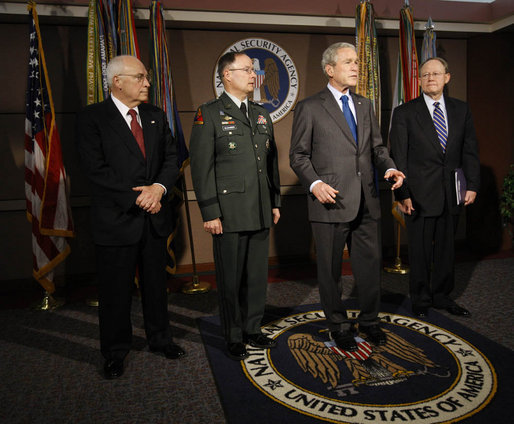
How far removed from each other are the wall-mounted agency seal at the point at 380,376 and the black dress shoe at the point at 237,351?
4cm

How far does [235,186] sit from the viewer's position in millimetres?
2260

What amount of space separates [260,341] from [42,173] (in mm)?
2205

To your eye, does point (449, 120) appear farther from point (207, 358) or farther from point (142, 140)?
point (207, 358)

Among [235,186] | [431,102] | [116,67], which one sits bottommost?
[235,186]

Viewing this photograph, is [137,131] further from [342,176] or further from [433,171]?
[433,171]

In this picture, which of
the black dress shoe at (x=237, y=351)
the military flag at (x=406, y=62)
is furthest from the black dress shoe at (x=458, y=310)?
the black dress shoe at (x=237, y=351)

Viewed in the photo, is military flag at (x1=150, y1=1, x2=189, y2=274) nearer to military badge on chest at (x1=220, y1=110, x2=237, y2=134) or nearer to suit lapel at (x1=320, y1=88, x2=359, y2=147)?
military badge on chest at (x1=220, y1=110, x2=237, y2=134)

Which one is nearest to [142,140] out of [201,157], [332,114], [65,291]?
[201,157]

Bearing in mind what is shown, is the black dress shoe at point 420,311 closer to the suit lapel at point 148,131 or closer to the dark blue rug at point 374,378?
the dark blue rug at point 374,378

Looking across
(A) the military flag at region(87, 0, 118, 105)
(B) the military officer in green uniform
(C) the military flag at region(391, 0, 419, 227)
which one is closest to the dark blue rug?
(B) the military officer in green uniform

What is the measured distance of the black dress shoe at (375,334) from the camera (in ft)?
8.01

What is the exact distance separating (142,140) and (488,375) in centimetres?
210

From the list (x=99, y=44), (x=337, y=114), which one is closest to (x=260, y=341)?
(x=337, y=114)

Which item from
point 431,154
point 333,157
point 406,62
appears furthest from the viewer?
point 406,62
